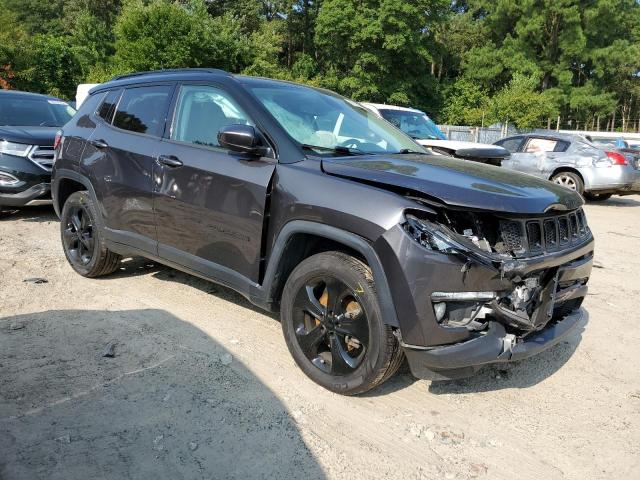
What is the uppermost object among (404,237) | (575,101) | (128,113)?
(575,101)

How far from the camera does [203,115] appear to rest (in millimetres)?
3875

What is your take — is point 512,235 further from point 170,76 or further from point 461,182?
→ point 170,76

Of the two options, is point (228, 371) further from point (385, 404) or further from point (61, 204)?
point (61, 204)

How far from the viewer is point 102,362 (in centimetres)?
341

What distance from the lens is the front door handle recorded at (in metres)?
3.83

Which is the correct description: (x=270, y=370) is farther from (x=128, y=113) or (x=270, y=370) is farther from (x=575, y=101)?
(x=575, y=101)

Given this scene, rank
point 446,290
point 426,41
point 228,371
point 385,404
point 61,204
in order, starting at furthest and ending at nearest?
point 426,41, point 61,204, point 228,371, point 385,404, point 446,290

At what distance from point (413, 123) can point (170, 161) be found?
8134mm

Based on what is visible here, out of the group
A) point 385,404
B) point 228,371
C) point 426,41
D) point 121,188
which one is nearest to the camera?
point 385,404

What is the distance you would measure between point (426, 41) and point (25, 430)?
4539cm

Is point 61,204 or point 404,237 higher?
point 404,237

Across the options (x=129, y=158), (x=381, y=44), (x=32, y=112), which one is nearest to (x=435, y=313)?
(x=129, y=158)

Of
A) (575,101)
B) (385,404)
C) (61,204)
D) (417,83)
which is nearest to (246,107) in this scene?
(385,404)

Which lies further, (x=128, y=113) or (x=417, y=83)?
(x=417, y=83)
